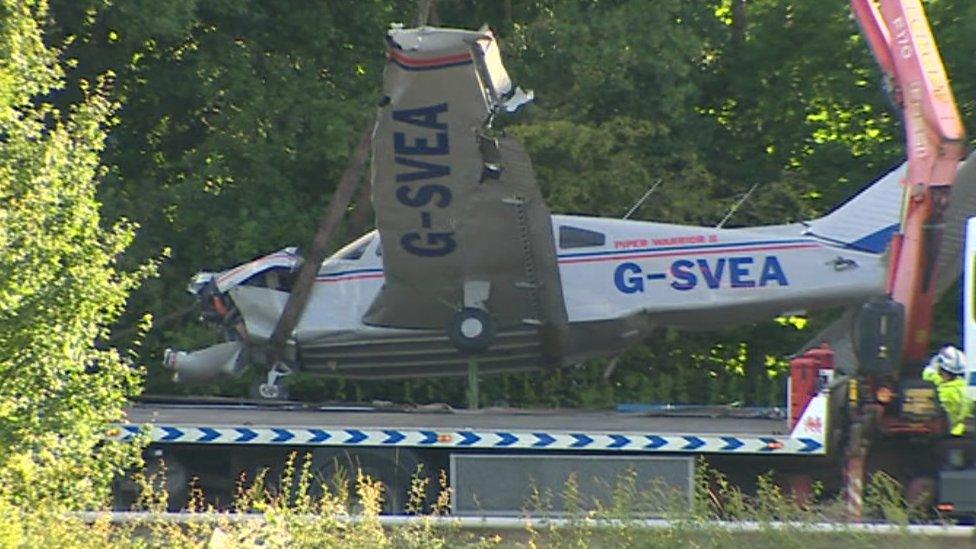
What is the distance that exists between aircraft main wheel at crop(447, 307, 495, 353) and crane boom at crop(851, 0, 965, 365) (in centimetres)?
430

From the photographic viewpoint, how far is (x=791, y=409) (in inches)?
518

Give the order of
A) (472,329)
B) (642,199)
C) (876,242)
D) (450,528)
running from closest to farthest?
1. (450,528)
2. (472,329)
3. (876,242)
4. (642,199)

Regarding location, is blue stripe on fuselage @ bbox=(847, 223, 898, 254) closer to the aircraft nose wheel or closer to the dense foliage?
the dense foliage

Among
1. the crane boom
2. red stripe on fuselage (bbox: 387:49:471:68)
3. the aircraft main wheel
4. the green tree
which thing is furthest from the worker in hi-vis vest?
the green tree

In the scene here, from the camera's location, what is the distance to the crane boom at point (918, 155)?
13133 millimetres

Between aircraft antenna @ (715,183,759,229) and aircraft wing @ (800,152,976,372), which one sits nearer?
Result: aircraft wing @ (800,152,976,372)

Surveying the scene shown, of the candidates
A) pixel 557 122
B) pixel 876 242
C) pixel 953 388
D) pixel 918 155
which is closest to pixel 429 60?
pixel 918 155

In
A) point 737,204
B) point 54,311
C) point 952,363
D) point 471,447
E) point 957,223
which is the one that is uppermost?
point 737,204

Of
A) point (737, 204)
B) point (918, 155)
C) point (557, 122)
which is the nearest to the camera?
point (918, 155)

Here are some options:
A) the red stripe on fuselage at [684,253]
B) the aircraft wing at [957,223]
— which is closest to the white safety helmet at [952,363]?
the aircraft wing at [957,223]

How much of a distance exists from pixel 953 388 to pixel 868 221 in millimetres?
4717

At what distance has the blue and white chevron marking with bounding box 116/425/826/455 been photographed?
42.6 feet

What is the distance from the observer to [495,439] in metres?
13.2

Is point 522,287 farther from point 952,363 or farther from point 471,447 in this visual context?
point 952,363
